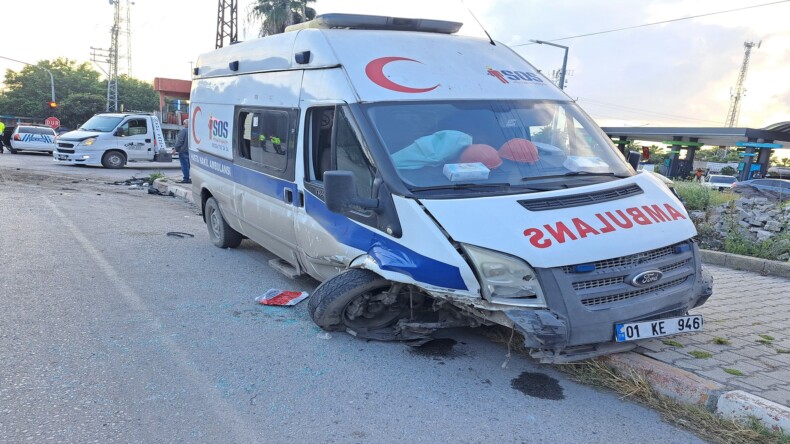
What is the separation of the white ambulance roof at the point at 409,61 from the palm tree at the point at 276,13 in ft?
82.1

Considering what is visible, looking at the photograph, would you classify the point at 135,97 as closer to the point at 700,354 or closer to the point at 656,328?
the point at 700,354

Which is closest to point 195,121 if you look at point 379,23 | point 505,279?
point 379,23

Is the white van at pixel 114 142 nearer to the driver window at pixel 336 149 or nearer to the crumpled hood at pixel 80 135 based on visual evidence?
the crumpled hood at pixel 80 135

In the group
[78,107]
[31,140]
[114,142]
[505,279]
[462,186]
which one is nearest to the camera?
[505,279]

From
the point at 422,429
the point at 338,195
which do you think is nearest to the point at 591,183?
the point at 338,195

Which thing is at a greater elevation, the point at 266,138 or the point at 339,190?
the point at 266,138

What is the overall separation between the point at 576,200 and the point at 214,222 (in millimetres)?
5347

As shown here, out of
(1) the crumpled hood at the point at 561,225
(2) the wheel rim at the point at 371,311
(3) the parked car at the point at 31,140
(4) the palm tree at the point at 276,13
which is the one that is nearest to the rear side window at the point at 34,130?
(3) the parked car at the point at 31,140

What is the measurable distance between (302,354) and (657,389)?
2515 millimetres

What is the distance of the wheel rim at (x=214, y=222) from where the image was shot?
24.3 feet

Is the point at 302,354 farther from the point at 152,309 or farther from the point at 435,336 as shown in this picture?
the point at 152,309

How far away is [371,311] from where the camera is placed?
14.6 ft

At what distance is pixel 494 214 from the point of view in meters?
3.52

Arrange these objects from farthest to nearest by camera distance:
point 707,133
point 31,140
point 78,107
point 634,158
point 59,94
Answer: point 59,94 < point 78,107 < point 707,133 < point 31,140 < point 634,158
